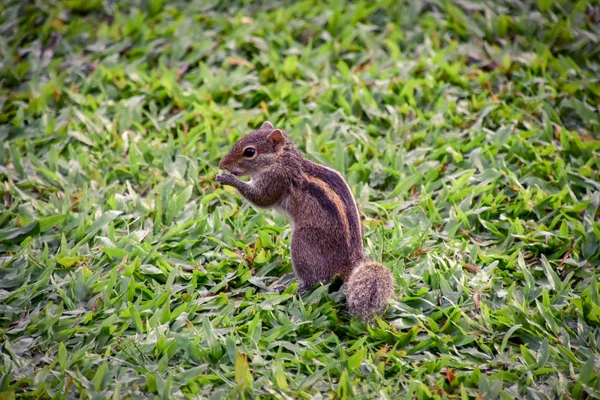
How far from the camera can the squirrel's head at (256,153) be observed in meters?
4.83

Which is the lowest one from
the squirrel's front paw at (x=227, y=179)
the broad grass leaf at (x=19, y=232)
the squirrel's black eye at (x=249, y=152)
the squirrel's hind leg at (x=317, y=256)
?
the broad grass leaf at (x=19, y=232)

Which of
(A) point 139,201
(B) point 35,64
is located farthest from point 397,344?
(B) point 35,64

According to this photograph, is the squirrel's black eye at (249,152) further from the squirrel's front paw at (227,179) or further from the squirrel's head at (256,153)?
the squirrel's front paw at (227,179)

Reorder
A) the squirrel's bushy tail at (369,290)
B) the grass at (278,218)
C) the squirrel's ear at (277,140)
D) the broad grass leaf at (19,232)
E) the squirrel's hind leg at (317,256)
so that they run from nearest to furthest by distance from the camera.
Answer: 1. the grass at (278,218)
2. the squirrel's bushy tail at (369,290)
3. the squirrel's hind leg at (317,256)
4. the squirrel's ear at (277,140)
5. the broad grass leaf at (19,232)

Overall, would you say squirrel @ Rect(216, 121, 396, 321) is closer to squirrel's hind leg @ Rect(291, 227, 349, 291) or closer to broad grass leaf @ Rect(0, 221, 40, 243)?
squirrel's hind leg @ Rect(291, 227, 349, 291)

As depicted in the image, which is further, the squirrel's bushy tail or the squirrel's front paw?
the squirrel's front paw

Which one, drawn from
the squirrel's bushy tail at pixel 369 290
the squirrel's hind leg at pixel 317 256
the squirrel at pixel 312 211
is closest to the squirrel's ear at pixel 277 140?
the squirrel at pixel 312 211

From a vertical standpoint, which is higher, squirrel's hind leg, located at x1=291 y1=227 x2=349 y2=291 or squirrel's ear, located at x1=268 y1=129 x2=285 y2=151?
squirrel's ear, located at x1=268 y1=129 x2=285 y2=151

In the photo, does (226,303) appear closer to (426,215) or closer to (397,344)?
(397,344)

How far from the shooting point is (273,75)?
7.00m

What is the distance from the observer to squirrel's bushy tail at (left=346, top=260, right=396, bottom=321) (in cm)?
429

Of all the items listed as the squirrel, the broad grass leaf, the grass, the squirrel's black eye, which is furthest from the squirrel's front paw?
the broad grass leaf

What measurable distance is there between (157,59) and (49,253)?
2875 mm

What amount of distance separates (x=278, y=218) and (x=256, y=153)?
0.82 metres
